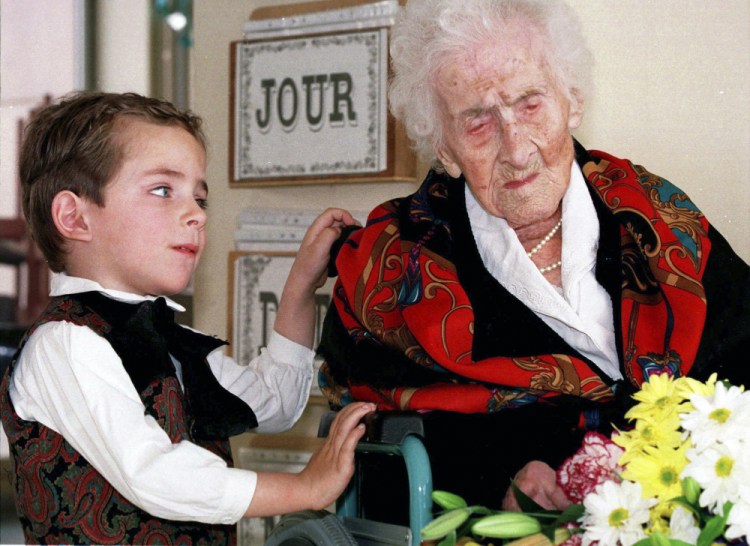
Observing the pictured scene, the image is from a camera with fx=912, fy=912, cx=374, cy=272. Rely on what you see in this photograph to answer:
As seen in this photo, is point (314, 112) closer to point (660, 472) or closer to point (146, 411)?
point (146, 411)

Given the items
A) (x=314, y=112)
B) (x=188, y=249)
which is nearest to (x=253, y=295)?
(x=314, y=112)

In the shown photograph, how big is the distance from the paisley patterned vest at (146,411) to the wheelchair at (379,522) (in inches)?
6.3

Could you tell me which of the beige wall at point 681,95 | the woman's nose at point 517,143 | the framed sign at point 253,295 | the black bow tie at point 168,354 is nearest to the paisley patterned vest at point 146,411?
the black bow tie at point 168,354

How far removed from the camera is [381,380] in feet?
4.83

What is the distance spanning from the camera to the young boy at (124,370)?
1.25 meters

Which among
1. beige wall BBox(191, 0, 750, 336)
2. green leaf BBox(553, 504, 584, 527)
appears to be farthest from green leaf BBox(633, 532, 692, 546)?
beige wall BBox(191, 0, 750, 336)

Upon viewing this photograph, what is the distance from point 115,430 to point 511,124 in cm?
74

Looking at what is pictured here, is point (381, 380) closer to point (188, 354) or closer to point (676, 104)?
point (188, 354)

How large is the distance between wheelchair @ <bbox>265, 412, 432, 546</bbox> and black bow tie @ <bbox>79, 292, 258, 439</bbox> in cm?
18

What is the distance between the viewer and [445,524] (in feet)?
3.28

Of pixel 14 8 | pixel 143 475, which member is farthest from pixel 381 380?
pixel 14 8

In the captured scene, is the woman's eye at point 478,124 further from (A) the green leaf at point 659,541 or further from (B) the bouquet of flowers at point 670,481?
(A) the green leaf at point 659,541

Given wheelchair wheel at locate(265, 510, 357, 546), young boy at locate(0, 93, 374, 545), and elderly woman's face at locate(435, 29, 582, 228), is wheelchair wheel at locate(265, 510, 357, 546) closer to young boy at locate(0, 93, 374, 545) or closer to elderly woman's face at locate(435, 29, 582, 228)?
young boy at locate(0, 93, 374, 545)

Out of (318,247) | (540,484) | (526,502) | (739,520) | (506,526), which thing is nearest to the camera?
(739,520)
